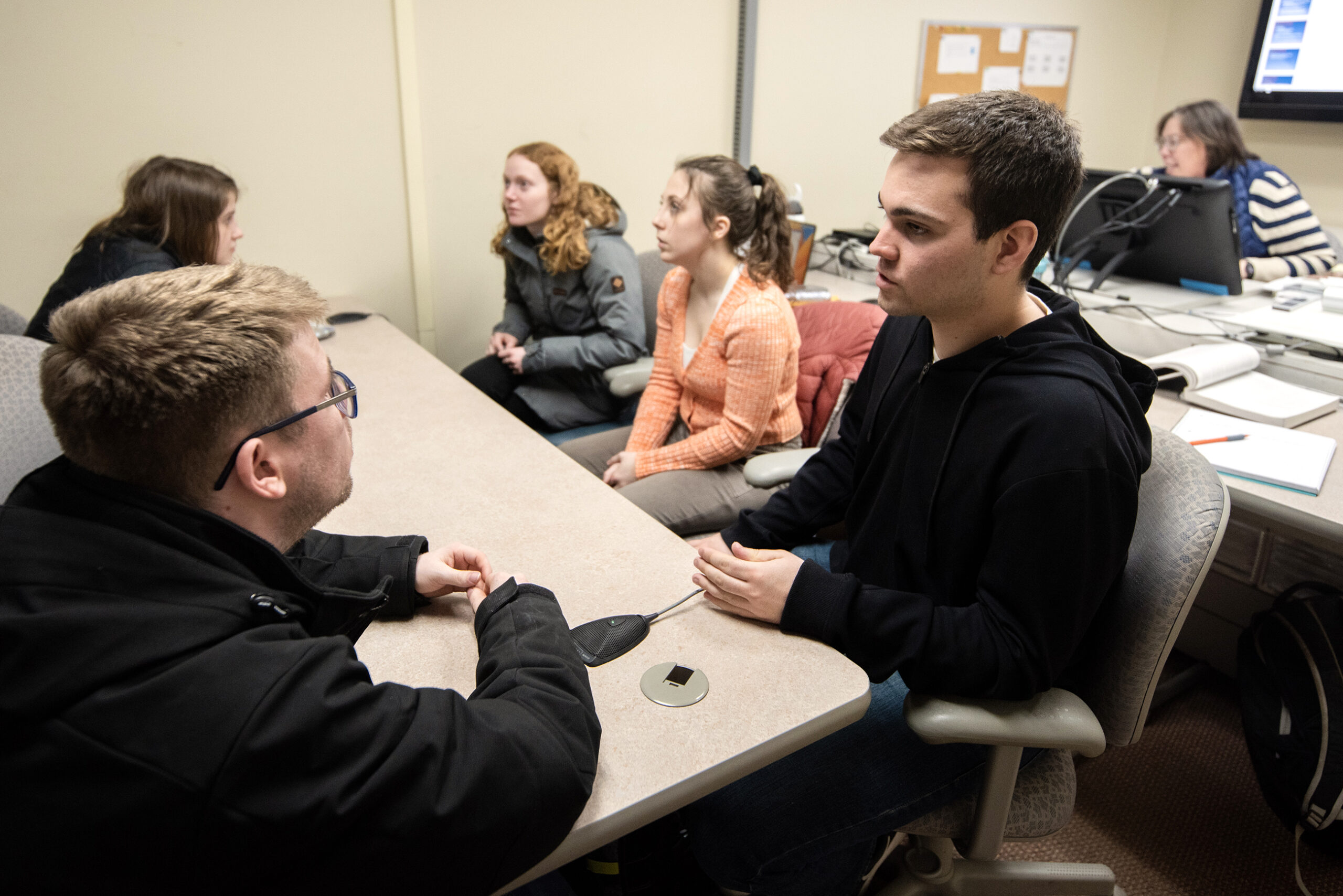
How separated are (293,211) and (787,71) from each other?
1.97 meters

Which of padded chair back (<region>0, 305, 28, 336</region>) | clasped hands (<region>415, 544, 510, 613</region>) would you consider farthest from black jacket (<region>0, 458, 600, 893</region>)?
padded chair back (<region>0, 305, 28, 336</region>)

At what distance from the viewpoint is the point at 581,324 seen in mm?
2525

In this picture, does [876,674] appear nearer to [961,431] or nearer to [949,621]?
[949,621]

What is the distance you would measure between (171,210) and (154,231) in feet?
0.22

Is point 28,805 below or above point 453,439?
above

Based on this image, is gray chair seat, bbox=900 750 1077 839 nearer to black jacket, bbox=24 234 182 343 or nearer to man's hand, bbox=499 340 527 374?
man's hand, bbox=499 340 527 374

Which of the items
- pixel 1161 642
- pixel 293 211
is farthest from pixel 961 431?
pixel 293 211

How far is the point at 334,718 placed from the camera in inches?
25.1

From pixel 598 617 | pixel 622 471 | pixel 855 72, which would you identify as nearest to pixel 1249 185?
pixel 855 72

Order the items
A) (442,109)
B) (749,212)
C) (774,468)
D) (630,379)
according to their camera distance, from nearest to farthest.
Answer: (774,468) < (749,212) < (630,379) < (442,109)

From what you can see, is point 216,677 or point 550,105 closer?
point 216,677

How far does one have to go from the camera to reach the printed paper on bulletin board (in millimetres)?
3635

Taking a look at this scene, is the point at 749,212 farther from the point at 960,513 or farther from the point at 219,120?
the point at 219,120

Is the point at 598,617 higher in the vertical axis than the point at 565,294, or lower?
lower
